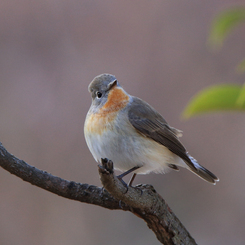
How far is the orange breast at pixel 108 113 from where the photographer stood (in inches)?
109

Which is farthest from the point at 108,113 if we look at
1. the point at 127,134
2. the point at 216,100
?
the point at 216,100

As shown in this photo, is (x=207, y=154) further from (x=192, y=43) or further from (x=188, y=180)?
(x=192, y=43)

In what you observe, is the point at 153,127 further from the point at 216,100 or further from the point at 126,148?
the point at 216,100

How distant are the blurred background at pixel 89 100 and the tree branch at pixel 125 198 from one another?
8.12ft

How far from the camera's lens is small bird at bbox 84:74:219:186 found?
269 centimetres

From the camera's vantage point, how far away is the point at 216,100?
4.94ft

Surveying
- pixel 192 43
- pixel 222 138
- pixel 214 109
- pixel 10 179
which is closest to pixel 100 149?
pixel 214 109

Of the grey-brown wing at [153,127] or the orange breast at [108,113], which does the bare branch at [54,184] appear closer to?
the orange breast at [108,113]

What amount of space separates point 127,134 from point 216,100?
1.29 metres

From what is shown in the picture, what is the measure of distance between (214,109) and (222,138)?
12.4 ft

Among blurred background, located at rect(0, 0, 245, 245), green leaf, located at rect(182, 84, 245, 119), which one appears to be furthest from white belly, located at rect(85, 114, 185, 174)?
blurred background, located at rect(0, 0, 245, 245)

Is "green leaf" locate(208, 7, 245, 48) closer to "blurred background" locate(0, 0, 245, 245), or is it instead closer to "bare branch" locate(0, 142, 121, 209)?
"bare branch" locate(0, 142, 121, 209)

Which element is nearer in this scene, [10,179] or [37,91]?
[10,179]

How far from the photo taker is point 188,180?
16.6ft
